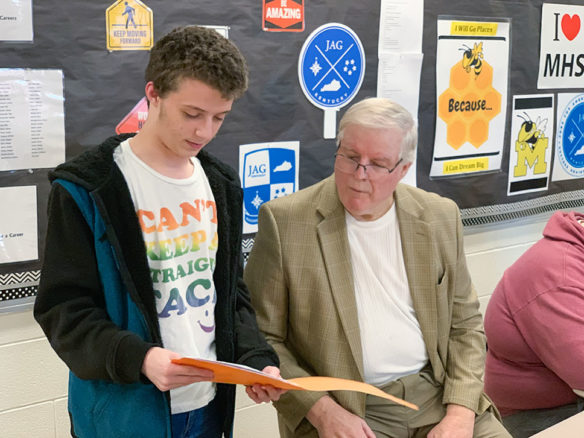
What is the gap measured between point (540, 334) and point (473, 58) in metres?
1.39

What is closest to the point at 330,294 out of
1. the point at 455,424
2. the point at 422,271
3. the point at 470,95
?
the point at 422,271

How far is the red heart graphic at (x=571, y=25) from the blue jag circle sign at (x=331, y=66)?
1165 millimetres

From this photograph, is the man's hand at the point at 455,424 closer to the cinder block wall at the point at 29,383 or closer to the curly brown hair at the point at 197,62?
the curly brown hair at the point at 197,62

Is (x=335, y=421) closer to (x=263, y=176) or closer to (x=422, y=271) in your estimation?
(x=422, y=271)

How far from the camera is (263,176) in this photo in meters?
2.54

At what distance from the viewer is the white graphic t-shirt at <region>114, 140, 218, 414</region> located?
1.37m

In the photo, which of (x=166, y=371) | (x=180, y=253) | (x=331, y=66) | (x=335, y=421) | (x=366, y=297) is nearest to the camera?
(x=166, y=371)

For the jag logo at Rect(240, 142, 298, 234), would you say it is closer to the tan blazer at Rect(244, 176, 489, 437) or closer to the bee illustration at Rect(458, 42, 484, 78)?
the tan blazer at Rect(244, 176, 489, 437)

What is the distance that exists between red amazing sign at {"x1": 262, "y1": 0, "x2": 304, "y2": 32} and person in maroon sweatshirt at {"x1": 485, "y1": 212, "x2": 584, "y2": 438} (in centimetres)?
108

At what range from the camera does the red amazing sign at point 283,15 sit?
8.00 feet

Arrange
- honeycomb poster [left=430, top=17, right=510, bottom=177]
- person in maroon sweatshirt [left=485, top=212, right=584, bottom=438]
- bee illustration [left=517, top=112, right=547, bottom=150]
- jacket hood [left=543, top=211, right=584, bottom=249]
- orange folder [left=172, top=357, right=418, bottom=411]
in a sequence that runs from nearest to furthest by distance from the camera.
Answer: orange folder [left=172, top=357, right=418, bottom=411], person in maroon sweatshirt [left=485, top=212, right=584, bottom=438], jacket hood [left=543, top=211, right=584, bottom=249], honeycomb poster [left=430, top=17, right=510, bottom=177], bee illustration [left=517, top=112, right=547, bottom=150]

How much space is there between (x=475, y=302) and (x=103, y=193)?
1162 mm

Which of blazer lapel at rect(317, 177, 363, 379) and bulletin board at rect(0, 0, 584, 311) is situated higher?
bulletin board at rect(0, 0, 584, 311)

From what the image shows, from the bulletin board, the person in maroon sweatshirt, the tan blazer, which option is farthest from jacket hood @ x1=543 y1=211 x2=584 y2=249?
the bulletin board
